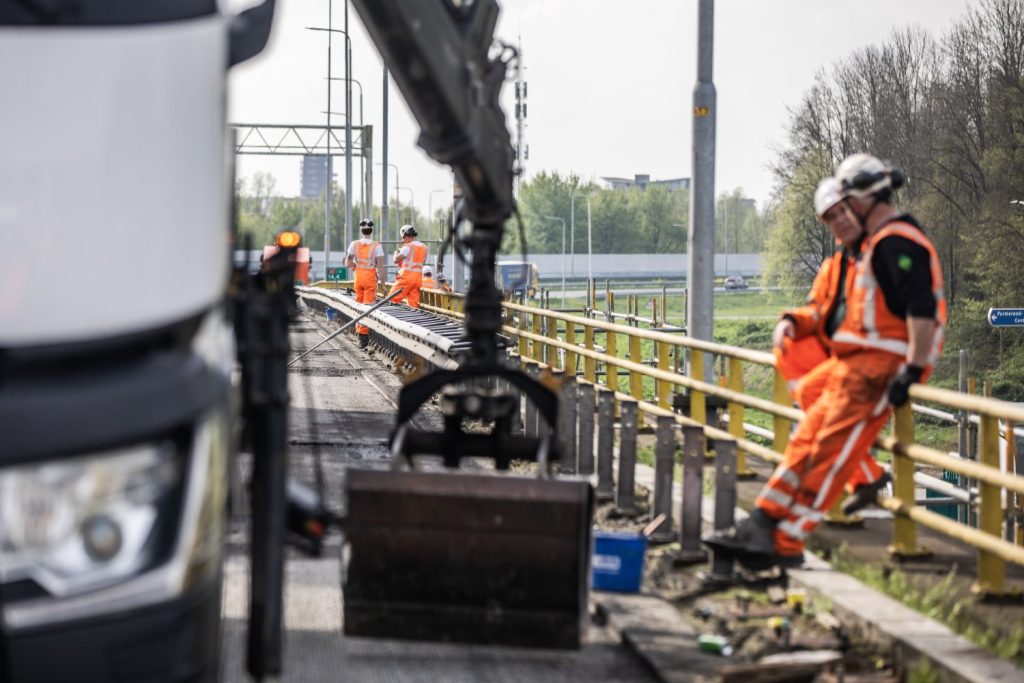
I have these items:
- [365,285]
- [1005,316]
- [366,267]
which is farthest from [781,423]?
[365,285]

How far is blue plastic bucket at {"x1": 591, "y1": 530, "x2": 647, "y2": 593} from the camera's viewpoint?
8141 millimetres

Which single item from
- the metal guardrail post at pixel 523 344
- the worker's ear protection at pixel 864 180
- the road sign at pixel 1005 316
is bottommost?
the metal guardrail post at pixel 523 344

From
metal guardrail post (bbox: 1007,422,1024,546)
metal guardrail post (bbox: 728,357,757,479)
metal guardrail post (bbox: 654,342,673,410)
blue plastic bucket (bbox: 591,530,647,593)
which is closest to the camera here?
blue plastic bucket (bbox: 591,530,647,593)

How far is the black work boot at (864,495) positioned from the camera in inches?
327

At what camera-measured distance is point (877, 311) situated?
25.2 feet

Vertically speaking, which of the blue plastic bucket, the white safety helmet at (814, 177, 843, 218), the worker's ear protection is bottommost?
the blue plastic bucket

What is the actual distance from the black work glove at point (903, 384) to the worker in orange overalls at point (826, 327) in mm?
466

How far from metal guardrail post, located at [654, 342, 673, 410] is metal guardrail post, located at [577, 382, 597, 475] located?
109 centimetres

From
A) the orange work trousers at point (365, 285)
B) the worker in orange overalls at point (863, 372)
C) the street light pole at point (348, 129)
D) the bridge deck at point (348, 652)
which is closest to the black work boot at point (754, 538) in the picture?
the worker in orange overalls at point (863, 372)

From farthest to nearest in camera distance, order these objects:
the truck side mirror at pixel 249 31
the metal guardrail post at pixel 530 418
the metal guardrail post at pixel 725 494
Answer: the metal guardrail post at pixel 530 418 → the metal guardrail post at pixel 725 494 → the truck side mirror at pixel 249 31

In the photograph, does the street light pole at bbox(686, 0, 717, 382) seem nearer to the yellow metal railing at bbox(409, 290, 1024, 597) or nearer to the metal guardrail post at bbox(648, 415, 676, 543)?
the yellow metal railing at bbox(409, 290, 1024, 597)

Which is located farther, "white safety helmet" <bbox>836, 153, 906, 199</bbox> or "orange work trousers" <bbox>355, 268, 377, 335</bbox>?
"orange work trousers" <bbox>355, 268, 377, 335</bbox>

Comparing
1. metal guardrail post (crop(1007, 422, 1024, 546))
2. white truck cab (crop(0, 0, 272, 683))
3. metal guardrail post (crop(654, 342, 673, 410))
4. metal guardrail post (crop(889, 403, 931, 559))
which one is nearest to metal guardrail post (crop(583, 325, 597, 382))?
metal guardrail post (crop(654, 342, 673, 410))

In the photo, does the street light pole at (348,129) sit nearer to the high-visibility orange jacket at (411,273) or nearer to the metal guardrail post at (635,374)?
the high-visibility orange jacket at (411,273)
